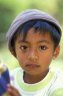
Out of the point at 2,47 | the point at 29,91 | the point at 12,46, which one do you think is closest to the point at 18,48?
the point at 12,46

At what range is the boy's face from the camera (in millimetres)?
1766

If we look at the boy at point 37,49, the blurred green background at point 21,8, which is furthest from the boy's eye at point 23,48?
the blurred green background at point 21,8

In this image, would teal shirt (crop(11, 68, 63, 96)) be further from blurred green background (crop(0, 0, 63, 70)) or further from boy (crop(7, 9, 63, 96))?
blurred green background (crop(0, 0, 63, 70))

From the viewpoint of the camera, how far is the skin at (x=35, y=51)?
177cm

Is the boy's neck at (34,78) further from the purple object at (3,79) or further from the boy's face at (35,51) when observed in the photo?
the purple object at (3,79)

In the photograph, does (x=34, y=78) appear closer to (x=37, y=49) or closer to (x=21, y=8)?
(x=37, y=49)

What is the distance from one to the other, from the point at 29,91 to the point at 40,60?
0.19 m

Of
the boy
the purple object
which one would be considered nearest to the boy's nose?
the boy

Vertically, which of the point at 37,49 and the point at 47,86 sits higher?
the point at 37,49

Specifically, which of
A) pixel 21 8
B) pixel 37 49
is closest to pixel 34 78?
pixel 37 49

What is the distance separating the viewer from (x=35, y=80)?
1.91 metres

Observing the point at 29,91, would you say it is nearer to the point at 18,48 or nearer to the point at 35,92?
the point at 35,92

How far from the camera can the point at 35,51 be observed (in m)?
1.76

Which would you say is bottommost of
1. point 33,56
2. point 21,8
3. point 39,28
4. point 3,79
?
point 21,8
